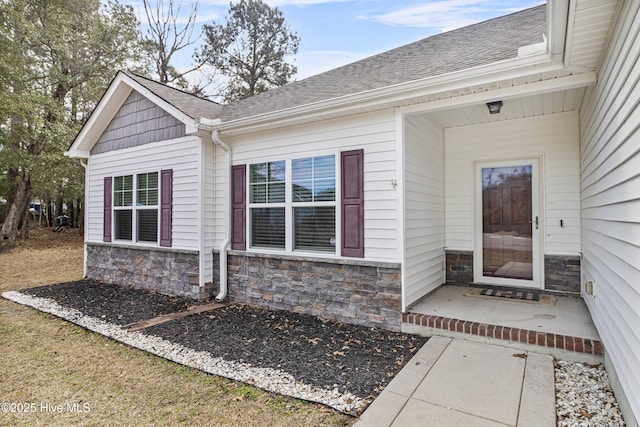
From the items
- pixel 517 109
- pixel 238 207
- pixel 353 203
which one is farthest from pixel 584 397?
pixel 238 207

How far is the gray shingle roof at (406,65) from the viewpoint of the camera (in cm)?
410

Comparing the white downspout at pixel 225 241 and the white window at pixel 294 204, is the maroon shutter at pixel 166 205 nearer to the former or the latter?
the white downspout at pixel 225 241

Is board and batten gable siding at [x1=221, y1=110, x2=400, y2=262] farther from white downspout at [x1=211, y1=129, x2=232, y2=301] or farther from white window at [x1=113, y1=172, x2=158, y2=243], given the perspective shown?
white window at [x1=113, y1=172, x2=158, y2=243]

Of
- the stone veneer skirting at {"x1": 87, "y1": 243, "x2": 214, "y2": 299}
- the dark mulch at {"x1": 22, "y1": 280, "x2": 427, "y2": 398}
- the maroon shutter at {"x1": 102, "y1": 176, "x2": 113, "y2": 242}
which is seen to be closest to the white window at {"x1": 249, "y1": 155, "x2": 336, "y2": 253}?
the dark mulch at {"x1": 22, "y1": 280, "x2": 427, "y2": 398}

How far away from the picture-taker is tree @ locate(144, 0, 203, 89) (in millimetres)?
15188

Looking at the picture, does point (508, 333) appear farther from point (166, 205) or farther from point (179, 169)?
point (166, 205)

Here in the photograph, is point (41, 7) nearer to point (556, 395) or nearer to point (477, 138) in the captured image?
point (477, 138)

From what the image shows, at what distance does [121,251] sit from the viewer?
24.0 feet

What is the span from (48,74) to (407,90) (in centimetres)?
1367

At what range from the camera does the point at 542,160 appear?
16.1 ft

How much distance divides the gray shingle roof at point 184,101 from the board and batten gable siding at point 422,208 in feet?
12.0

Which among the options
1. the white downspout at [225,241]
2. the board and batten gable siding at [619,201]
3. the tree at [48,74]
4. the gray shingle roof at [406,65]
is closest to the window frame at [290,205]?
the white downspout at [225,241]

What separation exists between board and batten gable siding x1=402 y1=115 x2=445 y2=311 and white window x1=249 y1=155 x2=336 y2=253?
103 centimetres

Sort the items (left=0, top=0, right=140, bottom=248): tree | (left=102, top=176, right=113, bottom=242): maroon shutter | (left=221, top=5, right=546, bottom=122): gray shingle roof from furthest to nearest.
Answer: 1. (left=0, top=0, right=140, bottom=248): tree
2. (left=102, top=176, right=113, bottom=242): maroon shutter
3. (left=221, top=5, right=546, bottom=122): gray shingle roof
